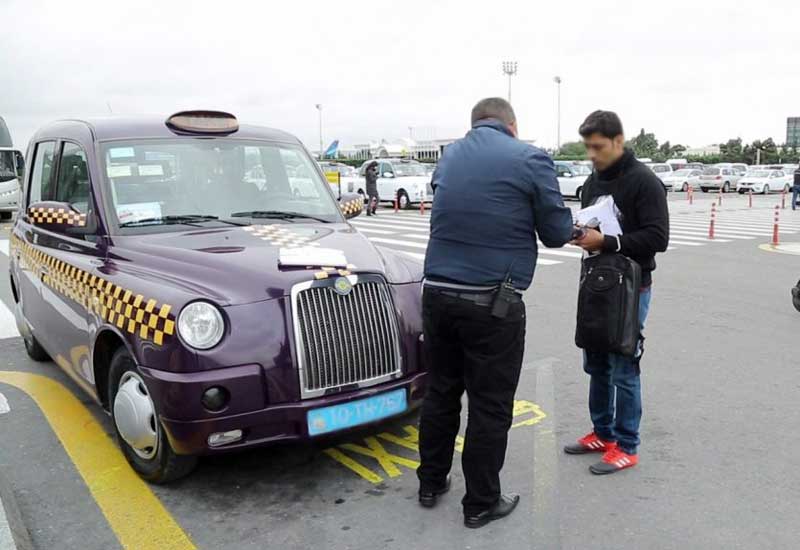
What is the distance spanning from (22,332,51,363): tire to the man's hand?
4.53m

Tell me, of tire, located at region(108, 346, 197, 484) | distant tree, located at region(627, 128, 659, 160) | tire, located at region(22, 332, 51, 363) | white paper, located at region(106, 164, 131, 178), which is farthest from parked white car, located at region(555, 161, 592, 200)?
distant tree, located at region(627, 128, 659, 160)

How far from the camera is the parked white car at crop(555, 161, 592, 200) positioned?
98.8 ft

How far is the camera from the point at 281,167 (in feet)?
16.6

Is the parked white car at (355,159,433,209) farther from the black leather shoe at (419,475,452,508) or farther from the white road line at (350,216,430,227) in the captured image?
the black leather shoe at (419,475,452,508)

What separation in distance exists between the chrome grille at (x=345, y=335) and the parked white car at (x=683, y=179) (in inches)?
1649

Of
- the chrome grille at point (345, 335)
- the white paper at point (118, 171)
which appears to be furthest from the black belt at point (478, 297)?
the white paper at point (118, 171)

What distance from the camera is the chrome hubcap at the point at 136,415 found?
3.68m

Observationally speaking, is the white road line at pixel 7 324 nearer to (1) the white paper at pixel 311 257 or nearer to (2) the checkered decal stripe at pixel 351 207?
(2) the checkered decal stripe at pixel 351 207

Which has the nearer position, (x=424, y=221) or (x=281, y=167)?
(x=281, y=167)

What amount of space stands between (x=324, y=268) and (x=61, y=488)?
1.79 metres

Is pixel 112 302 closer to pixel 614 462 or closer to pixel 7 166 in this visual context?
pixel 614 462

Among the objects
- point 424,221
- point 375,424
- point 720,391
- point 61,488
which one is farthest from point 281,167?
point 424,221

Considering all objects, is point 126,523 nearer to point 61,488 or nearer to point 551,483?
point 61,488

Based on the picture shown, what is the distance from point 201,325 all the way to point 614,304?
206 cm
